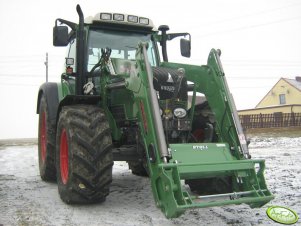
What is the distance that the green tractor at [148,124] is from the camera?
3.68 meters

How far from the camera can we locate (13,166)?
8.85 m

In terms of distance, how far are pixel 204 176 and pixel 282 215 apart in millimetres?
887

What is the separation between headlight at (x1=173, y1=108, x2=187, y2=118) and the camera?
452cm

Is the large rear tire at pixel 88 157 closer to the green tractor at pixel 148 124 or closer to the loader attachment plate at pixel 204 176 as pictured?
the green tractor at pixel 148 124

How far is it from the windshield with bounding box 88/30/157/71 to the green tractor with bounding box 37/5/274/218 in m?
0.01

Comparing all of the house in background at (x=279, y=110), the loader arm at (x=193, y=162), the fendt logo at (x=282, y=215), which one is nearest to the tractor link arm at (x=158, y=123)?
the loader arm at (x=193, y=162)

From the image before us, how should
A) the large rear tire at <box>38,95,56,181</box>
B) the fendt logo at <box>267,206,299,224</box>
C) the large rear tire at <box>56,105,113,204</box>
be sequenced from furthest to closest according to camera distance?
the large rear tire at <box>38,95,56,181</box>
the large rear tire at <box>56,105,113,204</box>
the fendt logo at <box>267,206,299,224</box>

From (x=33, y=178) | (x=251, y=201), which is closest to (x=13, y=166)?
(x=33, y=178)

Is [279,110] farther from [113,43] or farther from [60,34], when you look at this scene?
[60,34]

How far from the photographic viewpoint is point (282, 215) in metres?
3.77

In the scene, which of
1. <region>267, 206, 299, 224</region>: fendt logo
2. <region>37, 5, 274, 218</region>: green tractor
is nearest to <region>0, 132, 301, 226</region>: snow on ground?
<region>267, 206, 299, 224</region>: fendt logo

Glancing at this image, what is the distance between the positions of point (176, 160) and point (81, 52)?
2337 millimetres

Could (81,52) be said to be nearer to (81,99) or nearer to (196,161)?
(81,99)

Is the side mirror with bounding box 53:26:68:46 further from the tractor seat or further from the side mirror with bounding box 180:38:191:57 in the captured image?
the side mirror with bounding box 180:38:191:57
